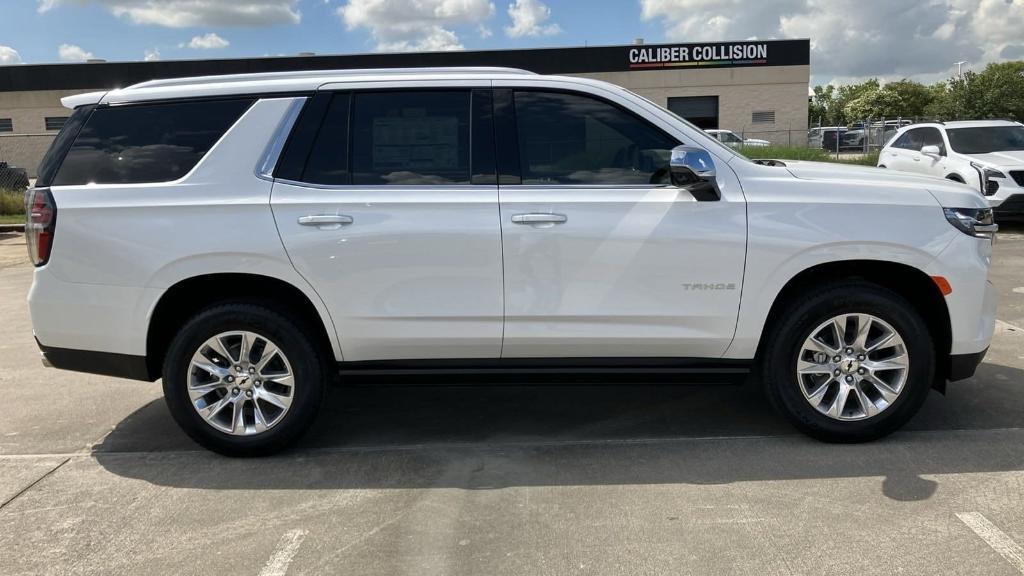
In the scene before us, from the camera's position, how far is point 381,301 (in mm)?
3986

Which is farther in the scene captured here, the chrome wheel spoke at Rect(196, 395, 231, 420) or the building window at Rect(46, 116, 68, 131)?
the building window at Rect(46, 116, 68, 131)

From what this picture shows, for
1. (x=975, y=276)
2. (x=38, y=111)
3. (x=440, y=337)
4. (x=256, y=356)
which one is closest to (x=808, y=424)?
(x=975, y=276)

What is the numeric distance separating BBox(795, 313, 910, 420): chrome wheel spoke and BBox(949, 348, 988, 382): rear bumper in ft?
0.80

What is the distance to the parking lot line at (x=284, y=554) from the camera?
3.07 m

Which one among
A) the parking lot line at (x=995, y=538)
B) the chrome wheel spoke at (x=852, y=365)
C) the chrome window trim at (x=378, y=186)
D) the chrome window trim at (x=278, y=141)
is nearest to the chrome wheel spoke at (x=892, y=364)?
the chrome wheel spoke at (x=852, y=365)

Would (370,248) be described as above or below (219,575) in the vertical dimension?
above

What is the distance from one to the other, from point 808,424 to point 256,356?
2872 millimetres

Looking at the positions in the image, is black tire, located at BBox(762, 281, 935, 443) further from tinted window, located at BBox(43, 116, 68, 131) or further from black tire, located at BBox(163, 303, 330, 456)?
tinted window, located at BBox(43, 116, 68, 131)

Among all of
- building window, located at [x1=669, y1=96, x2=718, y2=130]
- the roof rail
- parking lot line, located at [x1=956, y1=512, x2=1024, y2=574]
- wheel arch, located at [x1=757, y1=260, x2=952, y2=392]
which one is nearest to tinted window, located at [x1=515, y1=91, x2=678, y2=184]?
the roof rail

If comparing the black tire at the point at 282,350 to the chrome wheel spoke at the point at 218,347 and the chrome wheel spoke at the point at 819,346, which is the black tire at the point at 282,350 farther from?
the chrome wheel spoke at the point at 819,346

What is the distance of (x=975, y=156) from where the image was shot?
1259cm

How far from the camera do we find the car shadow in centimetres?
387

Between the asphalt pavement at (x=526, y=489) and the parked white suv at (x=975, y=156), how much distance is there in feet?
27.4

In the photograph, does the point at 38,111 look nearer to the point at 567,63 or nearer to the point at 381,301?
the point at 567,63
